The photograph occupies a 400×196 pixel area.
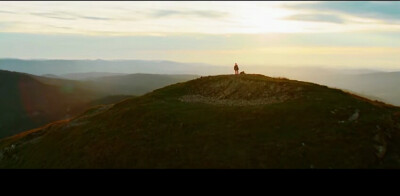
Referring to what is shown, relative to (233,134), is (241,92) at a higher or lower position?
higher

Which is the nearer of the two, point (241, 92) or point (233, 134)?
point (233, 134)

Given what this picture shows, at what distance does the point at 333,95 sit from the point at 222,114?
54.5 feet

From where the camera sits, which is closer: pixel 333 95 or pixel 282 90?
pixel 333 95

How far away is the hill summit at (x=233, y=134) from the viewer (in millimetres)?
37094

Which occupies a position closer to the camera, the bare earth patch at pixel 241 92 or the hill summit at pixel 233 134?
the hill summit at pixel 233 134

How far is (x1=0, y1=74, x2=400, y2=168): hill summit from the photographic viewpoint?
122 ft

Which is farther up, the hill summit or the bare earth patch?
the bare earth patch

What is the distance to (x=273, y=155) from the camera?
37.1 meters

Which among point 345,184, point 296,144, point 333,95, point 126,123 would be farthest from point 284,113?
point 345,184

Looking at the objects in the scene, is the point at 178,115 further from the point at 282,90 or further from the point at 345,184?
the point at 345,184

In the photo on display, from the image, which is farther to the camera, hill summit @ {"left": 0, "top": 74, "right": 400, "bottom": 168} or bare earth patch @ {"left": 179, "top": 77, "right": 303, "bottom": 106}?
bare earth patch @ {"left": 179, "top": 77, "right": 303, "bottom": 106}

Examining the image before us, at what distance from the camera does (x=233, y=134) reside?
4250 cm

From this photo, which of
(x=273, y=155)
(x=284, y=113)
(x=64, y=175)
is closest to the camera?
(x=64, y=175)

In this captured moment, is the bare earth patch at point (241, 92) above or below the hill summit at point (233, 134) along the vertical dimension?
above
